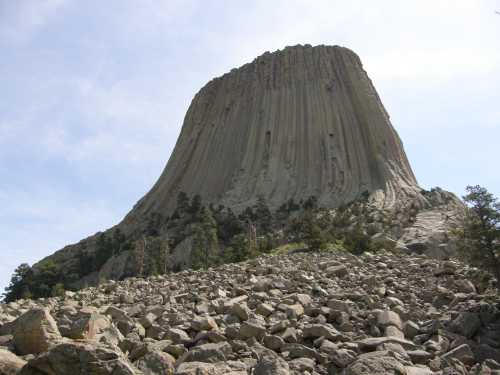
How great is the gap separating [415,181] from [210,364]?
2201 inches

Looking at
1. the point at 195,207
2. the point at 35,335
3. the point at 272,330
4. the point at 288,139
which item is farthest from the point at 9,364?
the point at 288,139

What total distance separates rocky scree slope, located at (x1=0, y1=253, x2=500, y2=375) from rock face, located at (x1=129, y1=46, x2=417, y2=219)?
131 feet

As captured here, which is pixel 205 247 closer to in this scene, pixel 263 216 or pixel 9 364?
pixel 263 216

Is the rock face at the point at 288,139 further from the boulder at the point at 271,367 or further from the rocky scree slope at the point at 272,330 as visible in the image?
the boulder at the point at 271,367

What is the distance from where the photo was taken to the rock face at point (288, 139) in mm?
55594

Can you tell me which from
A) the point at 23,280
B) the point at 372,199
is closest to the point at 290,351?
the point at 23,280

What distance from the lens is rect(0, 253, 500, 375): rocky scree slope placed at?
15.3ft

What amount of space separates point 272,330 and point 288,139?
55.0 metres

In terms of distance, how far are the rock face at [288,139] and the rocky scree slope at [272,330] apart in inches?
1570

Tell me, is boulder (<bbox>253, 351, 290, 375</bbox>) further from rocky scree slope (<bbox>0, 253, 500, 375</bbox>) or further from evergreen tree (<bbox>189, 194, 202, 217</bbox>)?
evergreen tree (<bbox>189, 194, 202, 217</bbox>)

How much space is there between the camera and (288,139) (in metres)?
61.0

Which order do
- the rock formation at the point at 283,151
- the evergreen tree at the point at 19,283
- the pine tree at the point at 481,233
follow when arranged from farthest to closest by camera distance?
the rock formation at the point at 283,151
the evergreen tree at the point at 19,283
the pine tree at the point at 481,233

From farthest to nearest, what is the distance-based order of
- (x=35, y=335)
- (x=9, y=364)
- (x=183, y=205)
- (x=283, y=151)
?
(x=283, y=151) < (x=183, y=205) < (x=35, y=335) < (x=9, y=364)

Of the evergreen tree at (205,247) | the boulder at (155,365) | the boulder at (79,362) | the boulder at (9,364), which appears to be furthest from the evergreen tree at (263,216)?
the boulder at (79,362)
